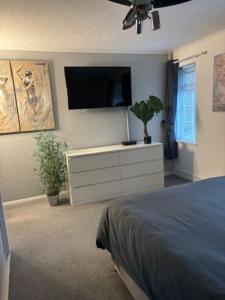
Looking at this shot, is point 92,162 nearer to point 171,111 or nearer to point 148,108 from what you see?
point 148,108

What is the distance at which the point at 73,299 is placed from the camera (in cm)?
162

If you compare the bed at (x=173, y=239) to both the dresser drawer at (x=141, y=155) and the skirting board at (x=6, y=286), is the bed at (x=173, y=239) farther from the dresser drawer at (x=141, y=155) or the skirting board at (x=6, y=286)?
the dresser drawer at (x=141, y=155)

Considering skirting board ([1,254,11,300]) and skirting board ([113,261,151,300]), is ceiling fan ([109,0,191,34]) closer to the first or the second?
skirting board ([113,261,151,300])

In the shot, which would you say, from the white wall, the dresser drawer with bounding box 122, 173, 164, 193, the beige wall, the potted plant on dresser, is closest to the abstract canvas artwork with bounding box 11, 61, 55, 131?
the beige wall

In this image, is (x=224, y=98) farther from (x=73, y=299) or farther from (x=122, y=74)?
(x=73, y=299)

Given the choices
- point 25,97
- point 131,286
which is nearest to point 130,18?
point 131,286

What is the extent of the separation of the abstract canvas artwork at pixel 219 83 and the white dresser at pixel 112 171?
1043 mm

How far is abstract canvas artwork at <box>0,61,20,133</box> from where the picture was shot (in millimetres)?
3141

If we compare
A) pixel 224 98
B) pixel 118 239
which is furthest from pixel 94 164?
pixel 224 98

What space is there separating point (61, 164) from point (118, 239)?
80.1 inches

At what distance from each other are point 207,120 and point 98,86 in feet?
5.88

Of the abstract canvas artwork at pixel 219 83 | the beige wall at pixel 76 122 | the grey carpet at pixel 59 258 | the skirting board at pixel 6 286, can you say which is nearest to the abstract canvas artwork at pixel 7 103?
the beige wall at pixel 76 122

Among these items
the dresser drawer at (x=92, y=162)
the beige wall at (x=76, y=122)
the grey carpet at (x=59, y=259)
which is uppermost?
the beige wall at (x=76, y=122)

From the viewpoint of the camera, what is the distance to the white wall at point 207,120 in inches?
129
